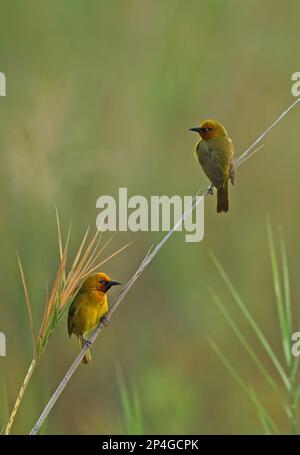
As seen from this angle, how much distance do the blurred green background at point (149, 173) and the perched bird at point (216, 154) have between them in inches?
35.1

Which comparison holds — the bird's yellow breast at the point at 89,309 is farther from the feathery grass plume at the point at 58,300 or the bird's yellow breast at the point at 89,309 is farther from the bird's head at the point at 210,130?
the bird's head at the point at 210,130

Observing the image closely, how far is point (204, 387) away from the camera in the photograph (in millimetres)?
4453

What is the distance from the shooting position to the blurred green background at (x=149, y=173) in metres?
4.25

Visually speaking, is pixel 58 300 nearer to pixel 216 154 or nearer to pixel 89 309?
pixel 89 309

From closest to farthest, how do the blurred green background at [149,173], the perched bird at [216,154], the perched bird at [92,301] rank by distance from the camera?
the perched bird at [92,301] < the perched bird at [216,154] < the blurred green background at [149,173]

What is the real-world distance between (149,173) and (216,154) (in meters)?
1.21

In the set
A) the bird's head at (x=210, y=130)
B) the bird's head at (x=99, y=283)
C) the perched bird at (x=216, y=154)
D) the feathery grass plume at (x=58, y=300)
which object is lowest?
the feathery grass plume at (x=58, y=300)

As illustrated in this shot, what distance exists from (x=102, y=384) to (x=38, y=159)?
1141 millimetres

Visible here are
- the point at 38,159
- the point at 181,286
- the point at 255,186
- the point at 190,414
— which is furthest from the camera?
the point at 255,186

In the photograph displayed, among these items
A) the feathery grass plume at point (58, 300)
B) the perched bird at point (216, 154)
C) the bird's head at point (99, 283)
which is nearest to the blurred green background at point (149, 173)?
the perched bird at point (216, 154)

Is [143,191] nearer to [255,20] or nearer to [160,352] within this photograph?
[160,352]

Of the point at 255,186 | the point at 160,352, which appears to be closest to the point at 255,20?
the point at 255,186

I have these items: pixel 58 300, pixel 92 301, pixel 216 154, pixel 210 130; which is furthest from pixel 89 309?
pixel 210 130

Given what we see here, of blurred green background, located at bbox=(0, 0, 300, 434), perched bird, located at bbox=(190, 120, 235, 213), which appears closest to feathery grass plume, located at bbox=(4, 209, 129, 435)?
perched bird, located at bbox=(190, 120, 235, 213)
